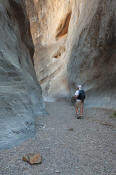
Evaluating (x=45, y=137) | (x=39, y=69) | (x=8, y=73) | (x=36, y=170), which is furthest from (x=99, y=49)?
(x=39, y=69)

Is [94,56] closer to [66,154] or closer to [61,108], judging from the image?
[61,108]

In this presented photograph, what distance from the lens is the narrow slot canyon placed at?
297 centimetres

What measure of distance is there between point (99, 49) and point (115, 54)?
150cm

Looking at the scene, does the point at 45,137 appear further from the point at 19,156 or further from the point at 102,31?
the point at 102,31

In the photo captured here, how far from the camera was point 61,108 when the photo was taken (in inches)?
435

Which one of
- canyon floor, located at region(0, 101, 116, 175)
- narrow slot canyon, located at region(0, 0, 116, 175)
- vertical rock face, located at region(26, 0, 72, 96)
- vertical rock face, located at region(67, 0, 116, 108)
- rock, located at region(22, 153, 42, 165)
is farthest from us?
vertical rock face, located at region(26, 0, 72, 96)

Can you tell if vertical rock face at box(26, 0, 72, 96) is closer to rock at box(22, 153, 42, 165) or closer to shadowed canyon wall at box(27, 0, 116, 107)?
shadowed canyon wall at box(27, 0, 116, 107)

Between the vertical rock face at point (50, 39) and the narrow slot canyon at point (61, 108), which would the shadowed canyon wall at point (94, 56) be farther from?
the vertical rock face at point (50, 39)

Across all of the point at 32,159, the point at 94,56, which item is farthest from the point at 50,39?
the point at 32,159

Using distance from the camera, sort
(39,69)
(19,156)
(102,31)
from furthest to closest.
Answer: (39,69) → (102,31) → (19,156)

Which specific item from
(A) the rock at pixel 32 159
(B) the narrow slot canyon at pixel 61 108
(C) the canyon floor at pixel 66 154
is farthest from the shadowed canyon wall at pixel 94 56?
(A) the rock at pixel 32 159

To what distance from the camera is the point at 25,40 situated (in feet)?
34.5

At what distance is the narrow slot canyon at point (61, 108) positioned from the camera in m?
2.97

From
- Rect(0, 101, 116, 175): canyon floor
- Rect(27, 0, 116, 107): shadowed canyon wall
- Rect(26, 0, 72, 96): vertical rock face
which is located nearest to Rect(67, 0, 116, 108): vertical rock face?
Rect(27, 0, 116, 107): shadowed canyon wall
